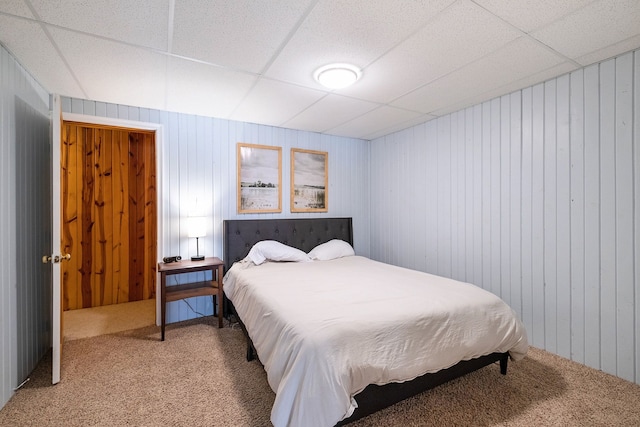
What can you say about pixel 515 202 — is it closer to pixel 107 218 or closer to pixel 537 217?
pixel 537 217

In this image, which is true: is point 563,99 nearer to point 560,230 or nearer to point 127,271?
point 560,230

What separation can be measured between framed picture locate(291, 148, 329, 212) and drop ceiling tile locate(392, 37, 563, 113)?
1466mm

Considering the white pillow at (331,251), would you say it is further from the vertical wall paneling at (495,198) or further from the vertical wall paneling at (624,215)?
the vertical wall paneling at (624,215)

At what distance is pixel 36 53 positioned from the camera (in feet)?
6.53

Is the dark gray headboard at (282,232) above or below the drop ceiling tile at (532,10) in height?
below

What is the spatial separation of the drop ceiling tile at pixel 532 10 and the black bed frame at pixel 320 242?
2.12 metres

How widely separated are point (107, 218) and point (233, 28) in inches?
139

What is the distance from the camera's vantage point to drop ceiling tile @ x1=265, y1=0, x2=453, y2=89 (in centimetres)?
155

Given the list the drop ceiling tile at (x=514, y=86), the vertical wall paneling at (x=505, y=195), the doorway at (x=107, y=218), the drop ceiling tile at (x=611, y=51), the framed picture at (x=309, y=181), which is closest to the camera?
the drop ceiling tile at (x=611, y=51)

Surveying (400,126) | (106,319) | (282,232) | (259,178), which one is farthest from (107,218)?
(400,126)

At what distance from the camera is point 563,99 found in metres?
2.34

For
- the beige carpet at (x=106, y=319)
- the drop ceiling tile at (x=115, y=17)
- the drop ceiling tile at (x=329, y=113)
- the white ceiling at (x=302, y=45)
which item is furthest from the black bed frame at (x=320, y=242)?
the drop ceiling tile at (x=115, y=17)

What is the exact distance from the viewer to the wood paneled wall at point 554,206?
2.05 metres

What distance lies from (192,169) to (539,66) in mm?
3430
